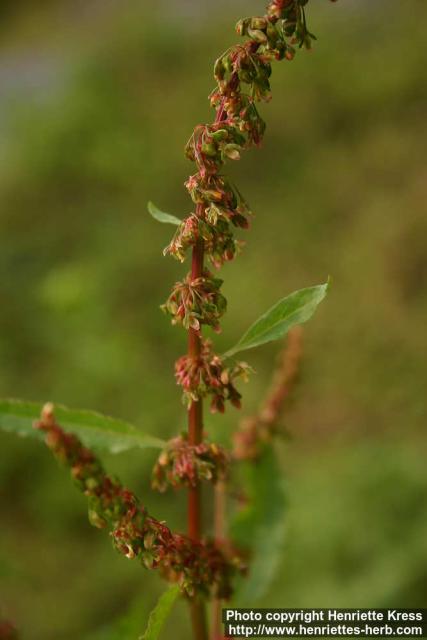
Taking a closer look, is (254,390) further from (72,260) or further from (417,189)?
(417,189)

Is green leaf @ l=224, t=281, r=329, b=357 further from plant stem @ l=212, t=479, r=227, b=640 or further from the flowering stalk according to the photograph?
plant stem @ l=212, t=479, r=227, b=640

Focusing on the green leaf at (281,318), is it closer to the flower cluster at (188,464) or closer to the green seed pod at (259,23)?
the flower cluster at (188,464)

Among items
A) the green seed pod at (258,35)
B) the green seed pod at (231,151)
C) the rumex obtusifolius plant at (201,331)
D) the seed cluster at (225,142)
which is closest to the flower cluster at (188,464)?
the rumex obtusifolius plant at (201,331)

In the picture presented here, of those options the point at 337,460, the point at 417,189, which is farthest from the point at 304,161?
the point at 337,460

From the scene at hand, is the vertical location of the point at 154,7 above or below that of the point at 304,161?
above

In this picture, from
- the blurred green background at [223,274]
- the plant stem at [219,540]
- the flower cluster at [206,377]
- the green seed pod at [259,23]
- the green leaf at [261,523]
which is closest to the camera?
the green seed pod at [259,23]

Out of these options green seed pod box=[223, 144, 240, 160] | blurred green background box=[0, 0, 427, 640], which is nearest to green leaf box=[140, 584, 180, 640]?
blurred green background box=[0, 0, 427, 640]

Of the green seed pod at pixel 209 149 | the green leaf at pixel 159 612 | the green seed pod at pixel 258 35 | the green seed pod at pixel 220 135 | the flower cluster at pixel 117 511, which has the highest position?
the green seed pod at pixel 258 35


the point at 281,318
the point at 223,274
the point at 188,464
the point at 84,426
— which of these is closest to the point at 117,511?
the point at 188,464
